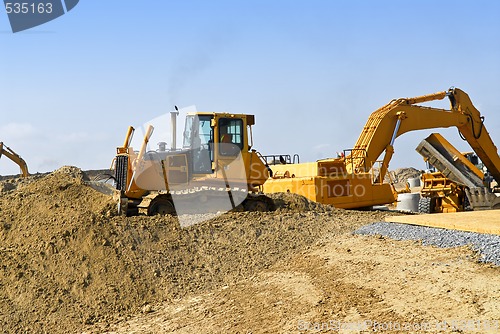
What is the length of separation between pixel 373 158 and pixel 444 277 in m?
10.6

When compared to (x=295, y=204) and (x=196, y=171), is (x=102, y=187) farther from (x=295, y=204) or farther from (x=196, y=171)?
(x=295, y=204)

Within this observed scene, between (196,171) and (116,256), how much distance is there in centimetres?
468

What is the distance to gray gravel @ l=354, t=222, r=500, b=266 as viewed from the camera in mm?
7557

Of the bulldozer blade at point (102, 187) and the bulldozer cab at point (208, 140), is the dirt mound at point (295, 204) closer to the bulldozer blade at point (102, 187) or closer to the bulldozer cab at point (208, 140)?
the bulldozer cab at point (208, 140)

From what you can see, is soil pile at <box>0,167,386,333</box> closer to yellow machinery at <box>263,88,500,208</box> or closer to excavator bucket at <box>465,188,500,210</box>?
yellow machinery at <box>263,88,500,208</box>

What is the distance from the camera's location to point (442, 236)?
343 inches

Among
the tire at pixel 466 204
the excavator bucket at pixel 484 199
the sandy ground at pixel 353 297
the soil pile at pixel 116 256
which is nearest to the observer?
the sandy ground at pixel 353 297

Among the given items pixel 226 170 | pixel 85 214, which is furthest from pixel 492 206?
pixel 85 214

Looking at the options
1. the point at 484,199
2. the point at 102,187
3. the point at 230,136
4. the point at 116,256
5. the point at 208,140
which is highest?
the point at 230,136

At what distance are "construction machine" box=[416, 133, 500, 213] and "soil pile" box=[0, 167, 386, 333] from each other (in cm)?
714

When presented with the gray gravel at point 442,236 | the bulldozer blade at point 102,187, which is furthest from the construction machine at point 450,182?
the bulldozer blade at point 102,187

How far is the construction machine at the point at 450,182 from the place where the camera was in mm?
17375

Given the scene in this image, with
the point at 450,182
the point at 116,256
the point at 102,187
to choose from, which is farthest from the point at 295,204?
the point at 450,182

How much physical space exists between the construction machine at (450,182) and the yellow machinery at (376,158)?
2.71 feet
